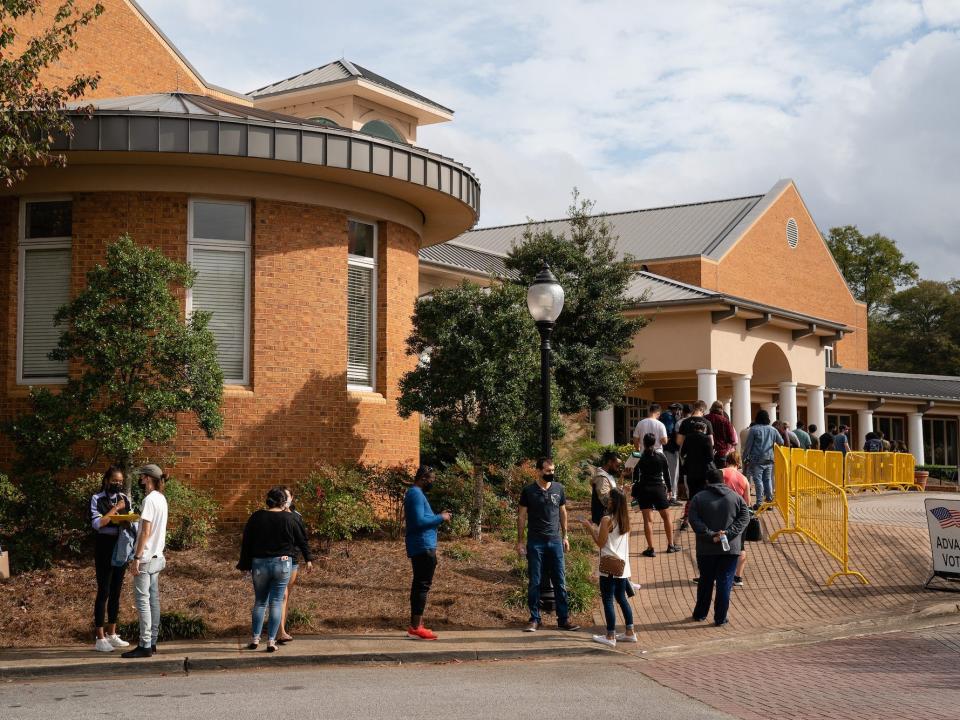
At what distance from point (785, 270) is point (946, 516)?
3343cm

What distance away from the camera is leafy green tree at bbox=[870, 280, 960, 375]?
68.3 m

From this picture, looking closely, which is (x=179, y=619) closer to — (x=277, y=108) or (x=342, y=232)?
(x=342, y=232)

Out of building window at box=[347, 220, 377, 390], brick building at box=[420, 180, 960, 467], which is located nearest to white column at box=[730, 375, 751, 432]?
brick building at box=[420, 180, 960, 467]

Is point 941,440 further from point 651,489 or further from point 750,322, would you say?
point 651,489

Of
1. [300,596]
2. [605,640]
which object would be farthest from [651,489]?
[300,596]

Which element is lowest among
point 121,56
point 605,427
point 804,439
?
point 804,439

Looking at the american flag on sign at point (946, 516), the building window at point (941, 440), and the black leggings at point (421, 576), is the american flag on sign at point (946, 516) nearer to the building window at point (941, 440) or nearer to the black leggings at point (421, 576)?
the black leggings at point (421, 576)

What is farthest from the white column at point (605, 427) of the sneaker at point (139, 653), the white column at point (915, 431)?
the sneaker at point (139, 653)

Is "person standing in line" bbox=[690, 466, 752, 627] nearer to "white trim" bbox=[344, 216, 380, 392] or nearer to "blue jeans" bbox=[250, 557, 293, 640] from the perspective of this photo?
"blue jeans" bbox=[250, 557, 293, 640]

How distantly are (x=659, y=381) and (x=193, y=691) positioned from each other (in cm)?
2742

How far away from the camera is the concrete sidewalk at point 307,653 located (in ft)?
32.9

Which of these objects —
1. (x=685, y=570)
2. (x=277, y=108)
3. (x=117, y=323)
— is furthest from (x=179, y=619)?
(x=277, y=108)

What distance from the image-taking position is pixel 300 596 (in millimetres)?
12562

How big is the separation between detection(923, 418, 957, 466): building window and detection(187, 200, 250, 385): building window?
40917mm
